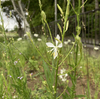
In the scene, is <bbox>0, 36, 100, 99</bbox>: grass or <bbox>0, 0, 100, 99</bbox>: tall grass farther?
<bbox>0, 36, 100, 99</bbox>: grass

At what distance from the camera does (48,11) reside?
14836 mm

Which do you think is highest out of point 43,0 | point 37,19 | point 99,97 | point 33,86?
point 43,0

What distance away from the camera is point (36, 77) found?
7.03ft

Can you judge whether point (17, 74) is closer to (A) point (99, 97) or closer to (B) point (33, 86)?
(B) point (33, 86)

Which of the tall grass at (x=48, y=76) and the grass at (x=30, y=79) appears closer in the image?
the tall grass at (x=48, y=76)

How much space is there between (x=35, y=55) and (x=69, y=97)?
2447mm

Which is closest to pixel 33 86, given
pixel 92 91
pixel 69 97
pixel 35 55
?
pixel 92 91

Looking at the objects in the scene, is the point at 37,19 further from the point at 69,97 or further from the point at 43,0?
the point at 69,97

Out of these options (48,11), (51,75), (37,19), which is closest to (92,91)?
(51,75)

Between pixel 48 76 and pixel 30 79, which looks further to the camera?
pixel 30 79

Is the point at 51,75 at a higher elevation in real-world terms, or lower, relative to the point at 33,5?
lower

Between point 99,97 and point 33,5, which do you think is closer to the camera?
point 99,97

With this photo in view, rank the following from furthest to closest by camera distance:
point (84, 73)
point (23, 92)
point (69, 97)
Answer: point (84, 73)
point (23, 92)
point (69, 97)

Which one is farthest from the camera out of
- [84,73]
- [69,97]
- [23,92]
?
[84,73]
